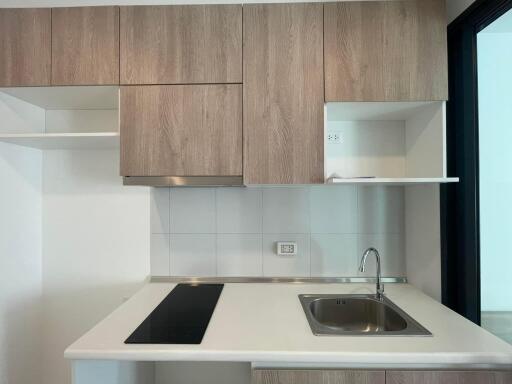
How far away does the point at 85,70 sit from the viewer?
151cm

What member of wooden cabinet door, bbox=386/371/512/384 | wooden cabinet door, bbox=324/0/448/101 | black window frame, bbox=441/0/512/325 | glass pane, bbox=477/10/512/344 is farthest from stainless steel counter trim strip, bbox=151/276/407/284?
wooden cabinet door, bbox=324/0/448/101

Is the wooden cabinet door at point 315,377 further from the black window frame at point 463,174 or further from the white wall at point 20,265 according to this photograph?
the white wall at point 20,265

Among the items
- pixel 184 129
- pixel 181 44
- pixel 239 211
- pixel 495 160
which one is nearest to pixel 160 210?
pixel 239 211

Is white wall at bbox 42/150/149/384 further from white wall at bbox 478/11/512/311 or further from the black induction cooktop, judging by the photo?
white wall at bbox 478/11/512/311

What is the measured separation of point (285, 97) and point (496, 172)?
38.7 inches

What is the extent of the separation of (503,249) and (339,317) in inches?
32.2

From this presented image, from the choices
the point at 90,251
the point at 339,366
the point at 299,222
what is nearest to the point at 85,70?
the point at 90,251

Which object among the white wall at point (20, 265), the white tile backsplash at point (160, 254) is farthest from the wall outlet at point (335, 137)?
the white wall at point (20, 265)

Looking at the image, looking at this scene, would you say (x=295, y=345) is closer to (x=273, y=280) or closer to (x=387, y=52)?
(x=273, y=280)

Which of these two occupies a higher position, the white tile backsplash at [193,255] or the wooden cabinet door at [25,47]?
the wooden cabinet door at [25,47]

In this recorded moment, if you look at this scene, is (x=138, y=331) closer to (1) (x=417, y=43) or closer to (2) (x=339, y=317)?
(2) (x=339, y=317)

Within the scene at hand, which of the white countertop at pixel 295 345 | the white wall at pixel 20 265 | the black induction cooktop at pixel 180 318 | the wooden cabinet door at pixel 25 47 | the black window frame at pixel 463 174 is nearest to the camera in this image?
the white countertop at pixel 295 345

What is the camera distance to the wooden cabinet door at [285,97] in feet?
4.86

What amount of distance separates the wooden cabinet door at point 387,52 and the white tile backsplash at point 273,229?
2.01 feet
